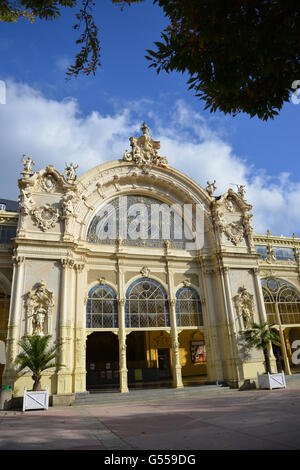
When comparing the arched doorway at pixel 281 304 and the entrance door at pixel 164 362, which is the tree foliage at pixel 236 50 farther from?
the entrance door at pixel 164 362

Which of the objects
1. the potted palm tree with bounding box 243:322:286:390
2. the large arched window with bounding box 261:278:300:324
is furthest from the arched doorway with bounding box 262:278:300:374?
the potted palm tree with bounding box 243:322:286:390

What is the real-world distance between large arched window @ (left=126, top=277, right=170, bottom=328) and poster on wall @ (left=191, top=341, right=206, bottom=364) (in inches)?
414

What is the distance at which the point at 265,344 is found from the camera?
70.0ft

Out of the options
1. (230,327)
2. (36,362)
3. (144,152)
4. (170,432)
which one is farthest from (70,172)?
(170,432)

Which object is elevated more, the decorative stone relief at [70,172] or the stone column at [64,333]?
the decorative stone relief at [70,172]

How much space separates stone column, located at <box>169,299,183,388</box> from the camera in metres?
21.6

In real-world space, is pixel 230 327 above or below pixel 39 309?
below

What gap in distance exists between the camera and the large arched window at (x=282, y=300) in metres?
27.8

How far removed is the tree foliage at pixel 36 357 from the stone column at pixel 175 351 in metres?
8.07

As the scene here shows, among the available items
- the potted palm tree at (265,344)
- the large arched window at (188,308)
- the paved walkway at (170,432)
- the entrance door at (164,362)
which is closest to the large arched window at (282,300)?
the potted palm tree at (265,344)

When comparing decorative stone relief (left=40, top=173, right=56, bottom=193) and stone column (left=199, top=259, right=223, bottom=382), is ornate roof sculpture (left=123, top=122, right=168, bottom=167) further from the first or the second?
stone column (left=199, top=259, right=223, bottom=382)

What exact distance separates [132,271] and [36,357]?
8.94 m

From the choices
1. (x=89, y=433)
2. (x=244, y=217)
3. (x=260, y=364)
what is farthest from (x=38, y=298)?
(x=244, y=217)

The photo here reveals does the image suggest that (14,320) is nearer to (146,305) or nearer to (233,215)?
(146,305)
